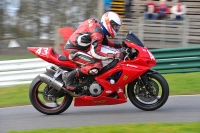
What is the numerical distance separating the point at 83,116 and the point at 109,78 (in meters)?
0.77

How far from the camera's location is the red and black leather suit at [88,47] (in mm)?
7402

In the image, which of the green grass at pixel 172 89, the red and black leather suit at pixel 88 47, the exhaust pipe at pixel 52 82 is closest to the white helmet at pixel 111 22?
the red and black leather suit at pixel 88 47

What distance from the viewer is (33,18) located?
20.7 meters

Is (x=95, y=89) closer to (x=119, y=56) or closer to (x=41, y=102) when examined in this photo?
(x=119, y=56)

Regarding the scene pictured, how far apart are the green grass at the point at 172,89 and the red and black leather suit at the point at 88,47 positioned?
2099 mm

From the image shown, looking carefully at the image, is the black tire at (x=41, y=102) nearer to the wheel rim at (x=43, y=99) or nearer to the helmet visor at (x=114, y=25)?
the wheel rim at (x=43, y=99)

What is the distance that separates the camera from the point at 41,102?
7.94 m

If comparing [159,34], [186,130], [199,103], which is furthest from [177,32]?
[186,130]

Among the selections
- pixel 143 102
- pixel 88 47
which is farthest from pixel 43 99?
pixel 143 102

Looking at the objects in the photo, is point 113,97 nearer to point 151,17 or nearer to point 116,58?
point 116,58

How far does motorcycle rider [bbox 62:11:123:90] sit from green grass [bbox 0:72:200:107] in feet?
6.63

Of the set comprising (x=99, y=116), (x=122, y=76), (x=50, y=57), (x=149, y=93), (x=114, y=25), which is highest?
(x=114, y=25)

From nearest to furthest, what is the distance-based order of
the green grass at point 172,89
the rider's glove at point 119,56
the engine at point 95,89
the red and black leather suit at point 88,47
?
the red and black leather suit at point 88,47 → the rider's glove at point 119,56 → the engine at point 95,89 → the green grass at point 172,89

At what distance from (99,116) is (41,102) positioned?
1088mm
